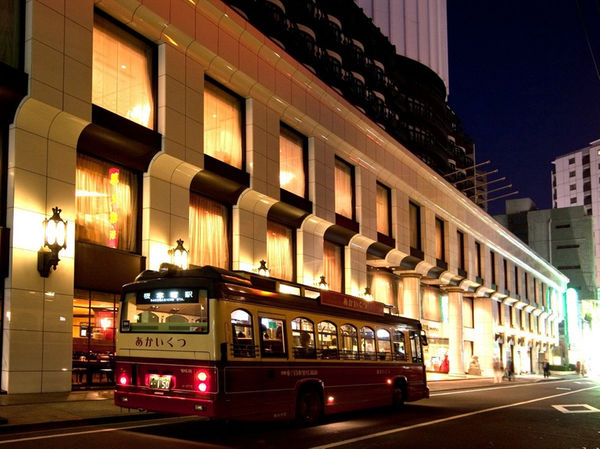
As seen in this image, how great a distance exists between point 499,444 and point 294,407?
4.24 meters

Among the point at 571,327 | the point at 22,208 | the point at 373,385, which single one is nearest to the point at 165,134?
the point at 22,208

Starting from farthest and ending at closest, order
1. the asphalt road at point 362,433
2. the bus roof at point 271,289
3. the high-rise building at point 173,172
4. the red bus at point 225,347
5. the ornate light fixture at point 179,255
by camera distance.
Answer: the ornate light fixture at point 179,255 < the high-rise building at point 173,172 < the bus roof at point 271,289 < the red bus at point 225,347 < the asphalt road at point 362,433

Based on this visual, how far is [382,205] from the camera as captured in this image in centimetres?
4188

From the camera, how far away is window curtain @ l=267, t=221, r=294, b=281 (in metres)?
30.3

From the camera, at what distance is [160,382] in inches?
501

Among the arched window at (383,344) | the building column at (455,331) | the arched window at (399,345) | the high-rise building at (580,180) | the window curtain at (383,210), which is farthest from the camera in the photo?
the high-rise building at (580,180)

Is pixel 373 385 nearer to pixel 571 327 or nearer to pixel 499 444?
pixel 499 444

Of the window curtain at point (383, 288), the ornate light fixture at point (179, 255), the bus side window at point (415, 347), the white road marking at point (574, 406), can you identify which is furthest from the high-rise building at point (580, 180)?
the ornate light fixture at point (179, 255)

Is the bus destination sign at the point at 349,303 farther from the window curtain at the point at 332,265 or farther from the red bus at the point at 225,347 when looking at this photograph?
the window curtain at the point at 332,265

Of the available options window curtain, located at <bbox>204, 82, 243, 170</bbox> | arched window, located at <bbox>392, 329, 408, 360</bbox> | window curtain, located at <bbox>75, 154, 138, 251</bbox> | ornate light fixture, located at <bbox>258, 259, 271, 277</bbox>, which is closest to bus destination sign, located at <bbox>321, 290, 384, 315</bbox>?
arched window, located at <bbox>392, 329, 408, 360</bbox>

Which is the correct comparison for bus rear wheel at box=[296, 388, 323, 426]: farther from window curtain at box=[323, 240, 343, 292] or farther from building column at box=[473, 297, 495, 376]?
building column at box=[473, 297, 495, 376]

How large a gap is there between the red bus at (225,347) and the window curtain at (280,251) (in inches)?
551

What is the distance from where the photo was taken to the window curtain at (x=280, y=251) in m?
30.3

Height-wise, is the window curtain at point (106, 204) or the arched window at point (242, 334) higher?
the window curtain at point (106, 204)
